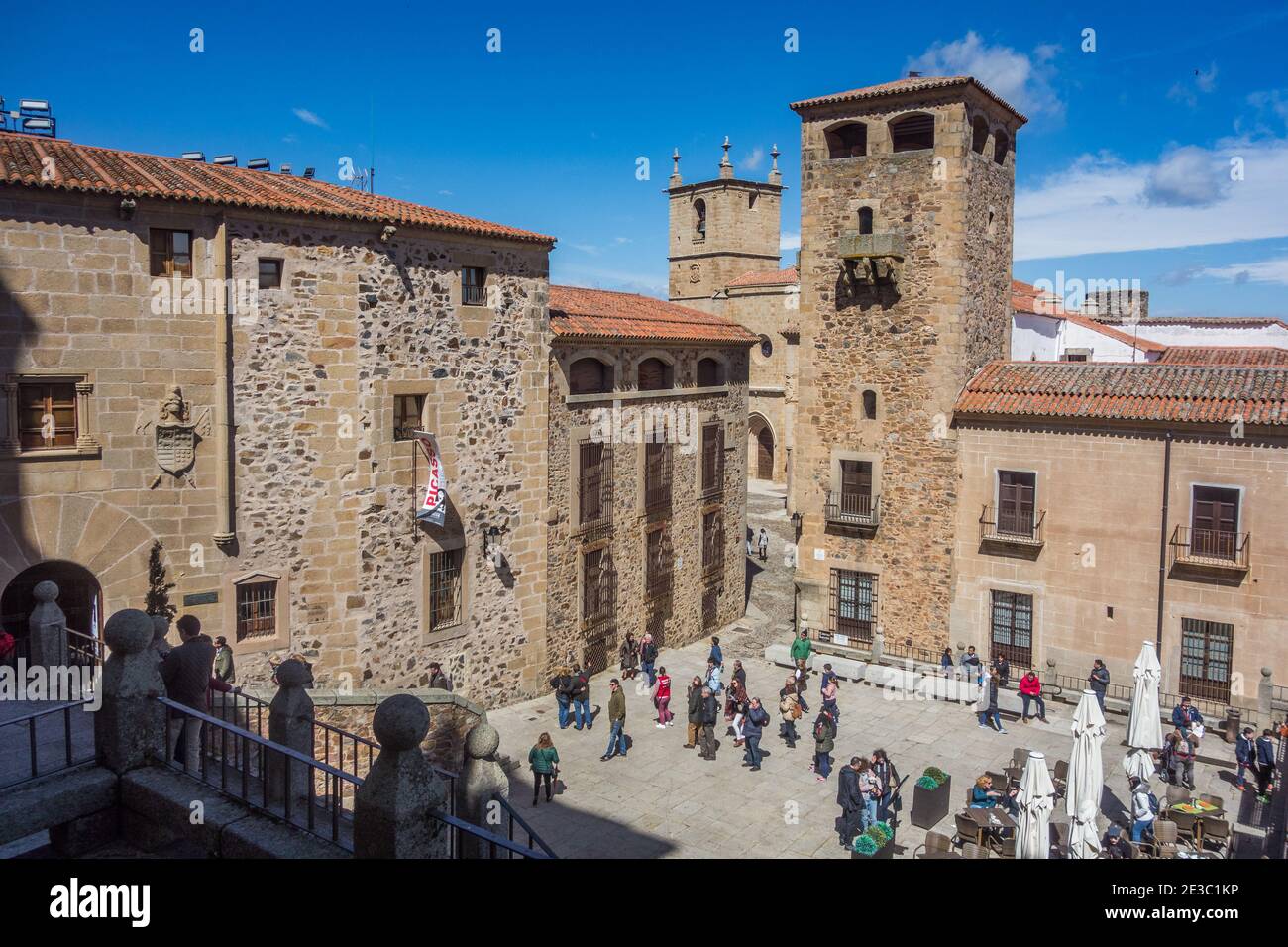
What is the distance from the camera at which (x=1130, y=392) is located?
23.8 m

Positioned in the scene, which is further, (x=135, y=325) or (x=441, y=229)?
(x=441, y=229)

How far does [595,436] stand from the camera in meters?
25.4

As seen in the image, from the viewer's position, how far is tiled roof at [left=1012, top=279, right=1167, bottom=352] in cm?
3747

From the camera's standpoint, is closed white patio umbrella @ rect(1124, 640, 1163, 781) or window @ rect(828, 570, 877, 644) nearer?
closed white patio umbrella @ rect(1124, 640, 1163, 781)

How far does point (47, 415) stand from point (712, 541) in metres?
19.5

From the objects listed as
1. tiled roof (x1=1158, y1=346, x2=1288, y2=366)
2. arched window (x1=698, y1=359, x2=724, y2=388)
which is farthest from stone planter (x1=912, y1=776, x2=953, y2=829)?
tiled roof (x1=1158, y1=346, x2=1288, y2=366)

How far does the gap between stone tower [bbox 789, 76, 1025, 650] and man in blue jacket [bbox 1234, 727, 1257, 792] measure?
7992mm

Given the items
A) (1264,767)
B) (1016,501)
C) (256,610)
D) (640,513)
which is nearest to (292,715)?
(256,610)

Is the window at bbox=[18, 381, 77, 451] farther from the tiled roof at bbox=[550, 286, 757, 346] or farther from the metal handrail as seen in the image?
the tiled roof at bbox=[550, 286, 757, 346]

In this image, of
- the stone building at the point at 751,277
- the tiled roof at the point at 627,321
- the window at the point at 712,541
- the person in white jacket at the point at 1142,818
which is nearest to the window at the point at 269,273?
the tiled roof at the point at 627,321

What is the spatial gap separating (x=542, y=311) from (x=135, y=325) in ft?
30.1

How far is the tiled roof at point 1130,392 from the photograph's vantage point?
22.2m
